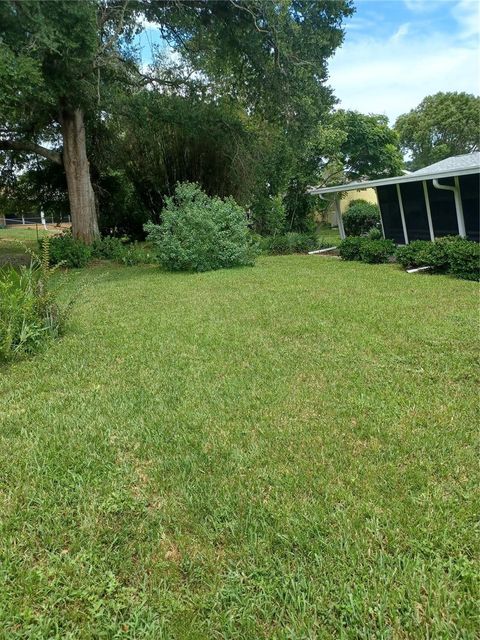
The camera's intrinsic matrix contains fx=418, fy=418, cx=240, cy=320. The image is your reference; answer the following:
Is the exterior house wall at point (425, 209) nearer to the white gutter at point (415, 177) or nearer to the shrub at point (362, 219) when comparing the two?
the white gutter at point (415, 177)

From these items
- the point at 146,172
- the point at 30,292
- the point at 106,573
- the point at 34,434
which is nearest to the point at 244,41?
the point at 146,172

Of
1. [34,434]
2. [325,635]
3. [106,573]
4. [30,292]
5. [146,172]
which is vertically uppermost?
[146,172]

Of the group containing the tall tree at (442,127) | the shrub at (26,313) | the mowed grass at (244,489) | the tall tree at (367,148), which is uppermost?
the tall tree at (442,127)

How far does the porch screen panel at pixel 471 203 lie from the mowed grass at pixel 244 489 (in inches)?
264

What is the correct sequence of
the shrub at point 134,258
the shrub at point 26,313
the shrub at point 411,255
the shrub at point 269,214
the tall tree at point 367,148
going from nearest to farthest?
the shrub at point 26,313 → the shrub at point 411,255 → the shrub at point 134,258 → the shrub at point 269,214 → the tall tree at point 367,148

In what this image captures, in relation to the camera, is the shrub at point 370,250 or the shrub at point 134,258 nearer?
the shrub at point 370,250

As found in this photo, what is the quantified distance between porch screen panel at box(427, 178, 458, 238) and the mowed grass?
7.17 metres

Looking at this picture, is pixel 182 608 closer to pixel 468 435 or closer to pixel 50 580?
pixel 50 580

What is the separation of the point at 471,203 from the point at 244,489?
9.95 m

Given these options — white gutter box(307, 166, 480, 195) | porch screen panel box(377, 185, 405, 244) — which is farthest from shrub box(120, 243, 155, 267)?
porch screen panel box(377, 185, 405, 244)

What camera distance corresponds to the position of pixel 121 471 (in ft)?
7.38

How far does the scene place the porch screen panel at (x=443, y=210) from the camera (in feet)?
33.4

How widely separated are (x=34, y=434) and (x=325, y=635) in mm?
2050

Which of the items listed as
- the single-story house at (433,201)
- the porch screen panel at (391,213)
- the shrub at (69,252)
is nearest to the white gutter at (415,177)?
the single-story house at (433,201)
